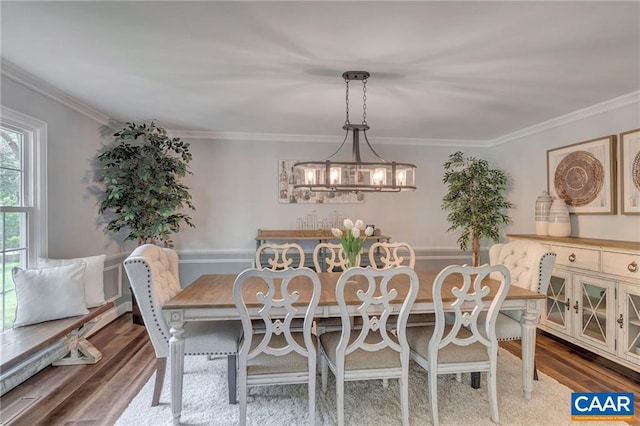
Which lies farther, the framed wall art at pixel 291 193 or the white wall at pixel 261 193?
the framed wall art at pixel 291 193

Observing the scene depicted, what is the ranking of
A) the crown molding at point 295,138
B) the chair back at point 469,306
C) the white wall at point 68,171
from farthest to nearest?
the crown molding at point 295,138 → the white wall at point 68,171 → the chair back at point 469,306

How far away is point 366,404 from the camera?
2.29m

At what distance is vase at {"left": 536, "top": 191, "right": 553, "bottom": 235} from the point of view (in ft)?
12.0

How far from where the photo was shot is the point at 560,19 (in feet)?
5.93

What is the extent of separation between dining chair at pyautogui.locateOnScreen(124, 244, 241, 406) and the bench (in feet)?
2.14

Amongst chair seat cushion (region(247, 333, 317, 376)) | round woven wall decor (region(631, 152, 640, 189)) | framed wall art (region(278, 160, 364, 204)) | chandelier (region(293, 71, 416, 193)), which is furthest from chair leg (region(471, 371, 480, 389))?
framed wall art (region(278, 160, 364, 204))

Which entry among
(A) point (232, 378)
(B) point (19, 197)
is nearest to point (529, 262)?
(A) point (232, 378)

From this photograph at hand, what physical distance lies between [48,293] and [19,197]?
0.87m

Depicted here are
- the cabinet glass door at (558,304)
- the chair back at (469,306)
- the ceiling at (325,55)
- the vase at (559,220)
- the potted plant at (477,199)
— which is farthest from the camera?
the potted plant at (477,199)

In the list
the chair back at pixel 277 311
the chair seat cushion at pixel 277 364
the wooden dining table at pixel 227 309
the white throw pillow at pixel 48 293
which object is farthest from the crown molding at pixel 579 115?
the white throw pillow at pixel 48 293

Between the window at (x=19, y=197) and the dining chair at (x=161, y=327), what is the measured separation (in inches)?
46.8

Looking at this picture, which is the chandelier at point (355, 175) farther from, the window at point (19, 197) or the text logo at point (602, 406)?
the window at point (19, 197)

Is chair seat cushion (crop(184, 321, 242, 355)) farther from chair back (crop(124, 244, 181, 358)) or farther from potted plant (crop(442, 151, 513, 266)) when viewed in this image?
potted plant (crop(442, 151, 513, 266))

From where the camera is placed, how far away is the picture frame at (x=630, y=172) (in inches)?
115
